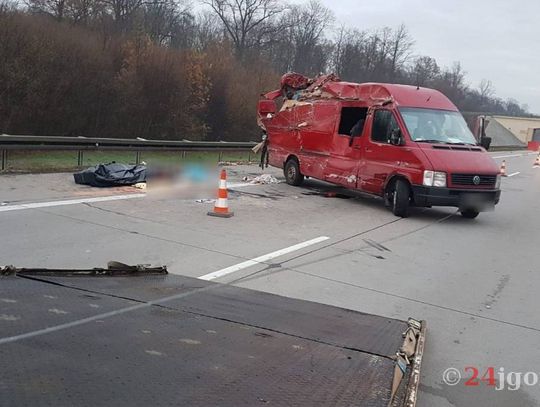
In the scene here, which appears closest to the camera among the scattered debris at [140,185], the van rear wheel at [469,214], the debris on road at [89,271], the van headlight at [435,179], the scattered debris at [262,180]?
the debris on road at [89,271]

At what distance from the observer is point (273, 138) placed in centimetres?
1706

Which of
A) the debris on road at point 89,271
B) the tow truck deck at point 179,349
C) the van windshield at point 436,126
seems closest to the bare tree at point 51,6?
the van windshield at point 436,126

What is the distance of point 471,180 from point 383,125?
2.29 m

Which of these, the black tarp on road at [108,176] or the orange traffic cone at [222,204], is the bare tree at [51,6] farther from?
the orange traffic cone at [222,204]

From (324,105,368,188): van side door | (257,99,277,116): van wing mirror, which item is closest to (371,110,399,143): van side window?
(324,105,368,188): van side door

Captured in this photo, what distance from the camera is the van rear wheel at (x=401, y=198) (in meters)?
11.6

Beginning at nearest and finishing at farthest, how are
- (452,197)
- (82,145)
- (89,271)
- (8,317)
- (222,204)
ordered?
(8,317), (89,271), (222,204), (452,197), (82,145)

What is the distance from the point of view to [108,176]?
1277 centimetres

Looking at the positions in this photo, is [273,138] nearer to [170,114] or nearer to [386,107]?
[386,107]

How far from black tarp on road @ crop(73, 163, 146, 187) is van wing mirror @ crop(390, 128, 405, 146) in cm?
589

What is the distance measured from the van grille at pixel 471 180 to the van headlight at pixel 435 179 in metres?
0.23

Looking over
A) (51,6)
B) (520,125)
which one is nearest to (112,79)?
(51,6)

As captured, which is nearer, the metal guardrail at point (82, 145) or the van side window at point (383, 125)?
the van side window at point (383, 125)

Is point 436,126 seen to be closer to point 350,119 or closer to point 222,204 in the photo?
point 350,119
